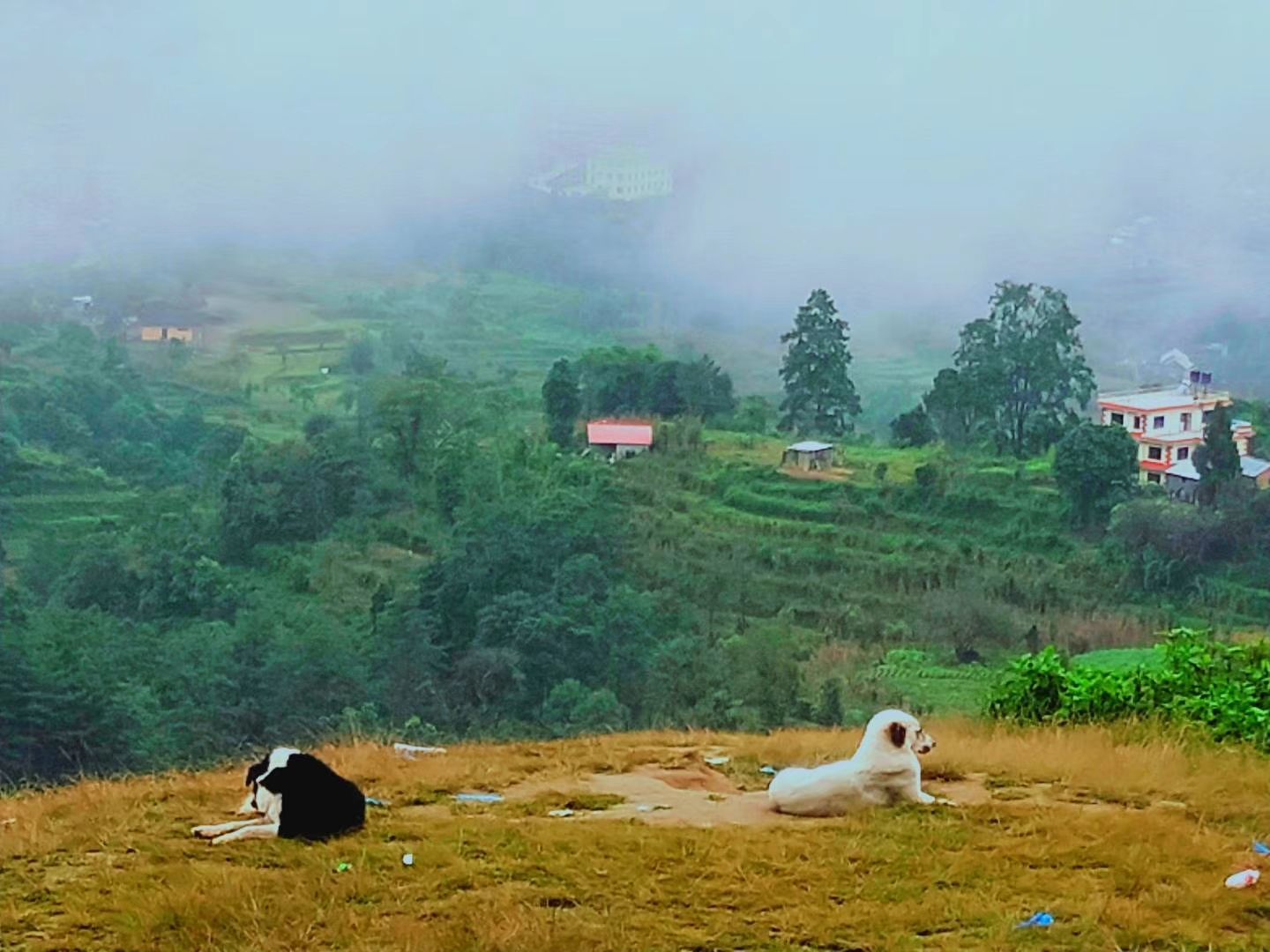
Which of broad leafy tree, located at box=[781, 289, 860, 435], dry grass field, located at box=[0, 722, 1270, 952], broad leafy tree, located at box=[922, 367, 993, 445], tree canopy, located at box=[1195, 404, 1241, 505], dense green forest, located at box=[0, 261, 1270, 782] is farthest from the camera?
broad leafy tree, located at box=[781, 289, 860, 435]

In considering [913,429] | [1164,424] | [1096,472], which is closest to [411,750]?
[1096,472]

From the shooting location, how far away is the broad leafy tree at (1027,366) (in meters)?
20.2

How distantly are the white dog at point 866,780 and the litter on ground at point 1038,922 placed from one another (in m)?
1.02

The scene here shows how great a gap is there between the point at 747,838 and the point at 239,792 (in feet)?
5.21

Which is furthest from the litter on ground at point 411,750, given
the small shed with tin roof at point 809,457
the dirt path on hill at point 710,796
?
the small shed with tin roof at point 809,457

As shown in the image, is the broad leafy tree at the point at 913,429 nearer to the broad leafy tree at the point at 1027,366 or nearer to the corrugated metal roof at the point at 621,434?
the broad leafy tree at the point at 1027,366

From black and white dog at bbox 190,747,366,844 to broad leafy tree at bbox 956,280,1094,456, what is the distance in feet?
55.2

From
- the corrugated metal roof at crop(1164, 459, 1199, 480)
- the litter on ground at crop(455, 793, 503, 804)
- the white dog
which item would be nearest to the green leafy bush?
the white dog

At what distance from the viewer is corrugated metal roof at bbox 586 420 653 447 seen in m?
20.2

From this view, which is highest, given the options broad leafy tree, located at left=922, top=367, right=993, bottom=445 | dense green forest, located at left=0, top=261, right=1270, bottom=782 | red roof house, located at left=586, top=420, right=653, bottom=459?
broad leafy tree, located at left=922, top=367, right=993, bottom=445

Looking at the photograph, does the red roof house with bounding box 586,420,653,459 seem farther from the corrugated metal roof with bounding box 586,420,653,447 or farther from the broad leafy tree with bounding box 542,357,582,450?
the broad leafy tree with bounding box 542,357,582,450

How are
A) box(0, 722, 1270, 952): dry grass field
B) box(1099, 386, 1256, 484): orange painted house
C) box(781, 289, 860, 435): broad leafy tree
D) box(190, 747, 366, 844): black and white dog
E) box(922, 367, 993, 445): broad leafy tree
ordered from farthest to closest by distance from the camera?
box(781, 289, 860, 435): broad leafy tree < box(922, 367, 993, 445): broad leafy tree < box(1099, 386, 1256, 484): orange painted house < box(190, 747, 366, 844): black and white dog < box(0, 722, 1270, 952): dry grass field

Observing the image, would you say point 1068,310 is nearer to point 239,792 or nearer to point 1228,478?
point 1228,478

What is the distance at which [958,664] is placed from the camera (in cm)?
1598
